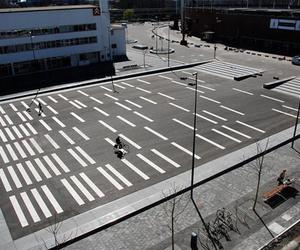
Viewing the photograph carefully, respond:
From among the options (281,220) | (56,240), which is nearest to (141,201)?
(56,240)

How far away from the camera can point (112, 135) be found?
33.4 m

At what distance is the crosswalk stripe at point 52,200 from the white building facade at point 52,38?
34.3 metres

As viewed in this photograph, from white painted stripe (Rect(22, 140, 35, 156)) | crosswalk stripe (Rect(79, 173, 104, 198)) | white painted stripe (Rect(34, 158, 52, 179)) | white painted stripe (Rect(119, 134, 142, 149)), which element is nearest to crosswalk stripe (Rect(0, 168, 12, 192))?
white painted stripe (Rect(34, 158, 52, 179))

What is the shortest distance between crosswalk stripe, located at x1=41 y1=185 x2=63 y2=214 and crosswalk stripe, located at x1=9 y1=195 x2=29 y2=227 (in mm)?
2015

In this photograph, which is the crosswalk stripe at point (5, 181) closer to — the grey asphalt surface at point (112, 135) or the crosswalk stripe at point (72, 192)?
the grey asphalt surface at point (112, 135)

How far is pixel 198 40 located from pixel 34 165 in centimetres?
6795

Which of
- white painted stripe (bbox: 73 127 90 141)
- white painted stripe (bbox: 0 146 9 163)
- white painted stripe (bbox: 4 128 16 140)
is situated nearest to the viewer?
white painted stripe (bbox: 0 146 9 163)

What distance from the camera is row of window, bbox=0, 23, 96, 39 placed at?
174ft

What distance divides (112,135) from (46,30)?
105 ft

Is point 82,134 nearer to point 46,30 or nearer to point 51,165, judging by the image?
point 51,165

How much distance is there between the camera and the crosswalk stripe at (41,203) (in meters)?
22.3

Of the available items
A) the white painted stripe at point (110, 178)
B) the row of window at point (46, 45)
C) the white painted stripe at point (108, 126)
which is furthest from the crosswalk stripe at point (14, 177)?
the row of window at point (46, 45)

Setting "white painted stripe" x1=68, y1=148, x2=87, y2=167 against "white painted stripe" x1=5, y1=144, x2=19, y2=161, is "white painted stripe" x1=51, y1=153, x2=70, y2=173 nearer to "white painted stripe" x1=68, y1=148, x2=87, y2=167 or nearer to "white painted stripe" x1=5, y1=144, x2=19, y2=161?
"white painted stripe" x1=68, y1=148, x2=87, y2=167

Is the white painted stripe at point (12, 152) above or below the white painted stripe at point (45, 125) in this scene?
below
